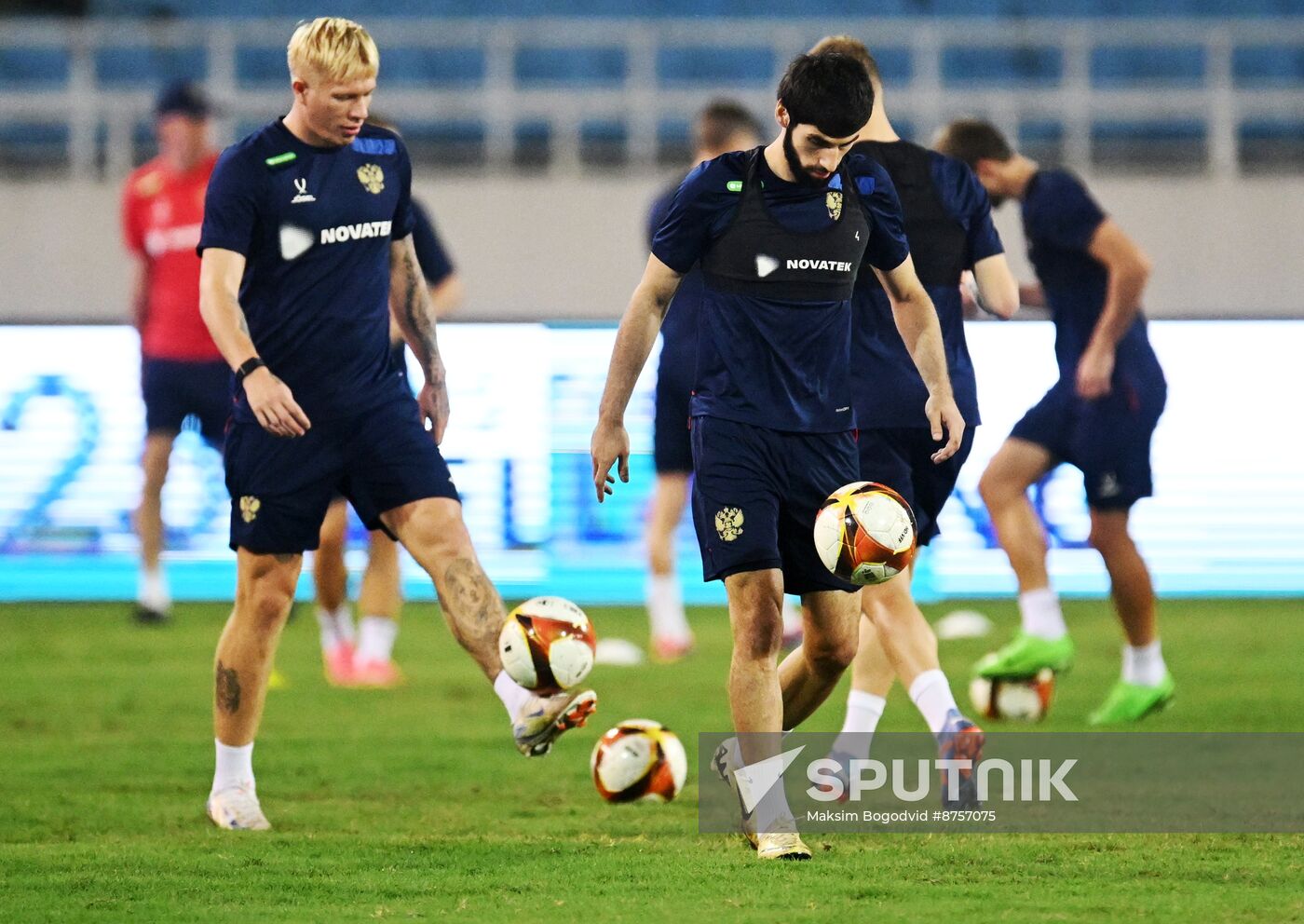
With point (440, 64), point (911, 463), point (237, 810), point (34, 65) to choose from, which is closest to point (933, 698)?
point (911, 463)

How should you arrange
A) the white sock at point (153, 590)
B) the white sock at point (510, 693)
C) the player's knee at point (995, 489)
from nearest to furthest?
the white sock at point (510, 693) → the player's knee at point (995, 489) → the white sock at point (153, 590)

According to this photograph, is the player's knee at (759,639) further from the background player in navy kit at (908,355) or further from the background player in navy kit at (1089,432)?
the background player in navy kit at (1089,432)

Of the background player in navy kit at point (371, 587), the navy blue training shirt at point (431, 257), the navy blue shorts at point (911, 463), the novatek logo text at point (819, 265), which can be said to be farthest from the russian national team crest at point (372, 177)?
the navy blue training shirt at point (431, 257)

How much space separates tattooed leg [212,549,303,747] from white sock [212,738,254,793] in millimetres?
23

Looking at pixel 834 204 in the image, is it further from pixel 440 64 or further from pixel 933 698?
pixel 440 64

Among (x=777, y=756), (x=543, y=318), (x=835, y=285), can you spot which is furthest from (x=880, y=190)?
(x=543, y=318)

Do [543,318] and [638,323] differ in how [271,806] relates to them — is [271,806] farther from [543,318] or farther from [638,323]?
[543,318]

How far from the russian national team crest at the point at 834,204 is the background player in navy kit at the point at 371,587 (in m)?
4.17

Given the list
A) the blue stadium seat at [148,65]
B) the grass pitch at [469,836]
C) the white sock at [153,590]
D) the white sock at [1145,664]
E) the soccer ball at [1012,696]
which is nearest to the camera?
the grass pitch at [469,836]

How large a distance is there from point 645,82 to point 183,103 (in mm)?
6225

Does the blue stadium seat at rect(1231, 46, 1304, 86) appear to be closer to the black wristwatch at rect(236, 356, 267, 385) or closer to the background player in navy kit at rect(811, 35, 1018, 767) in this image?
the background player in navy kit at rect(811, 35, 1018, 767)

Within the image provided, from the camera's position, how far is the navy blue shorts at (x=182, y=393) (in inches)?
466

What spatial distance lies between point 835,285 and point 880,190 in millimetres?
305

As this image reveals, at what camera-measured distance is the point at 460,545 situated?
5738 millimetres
